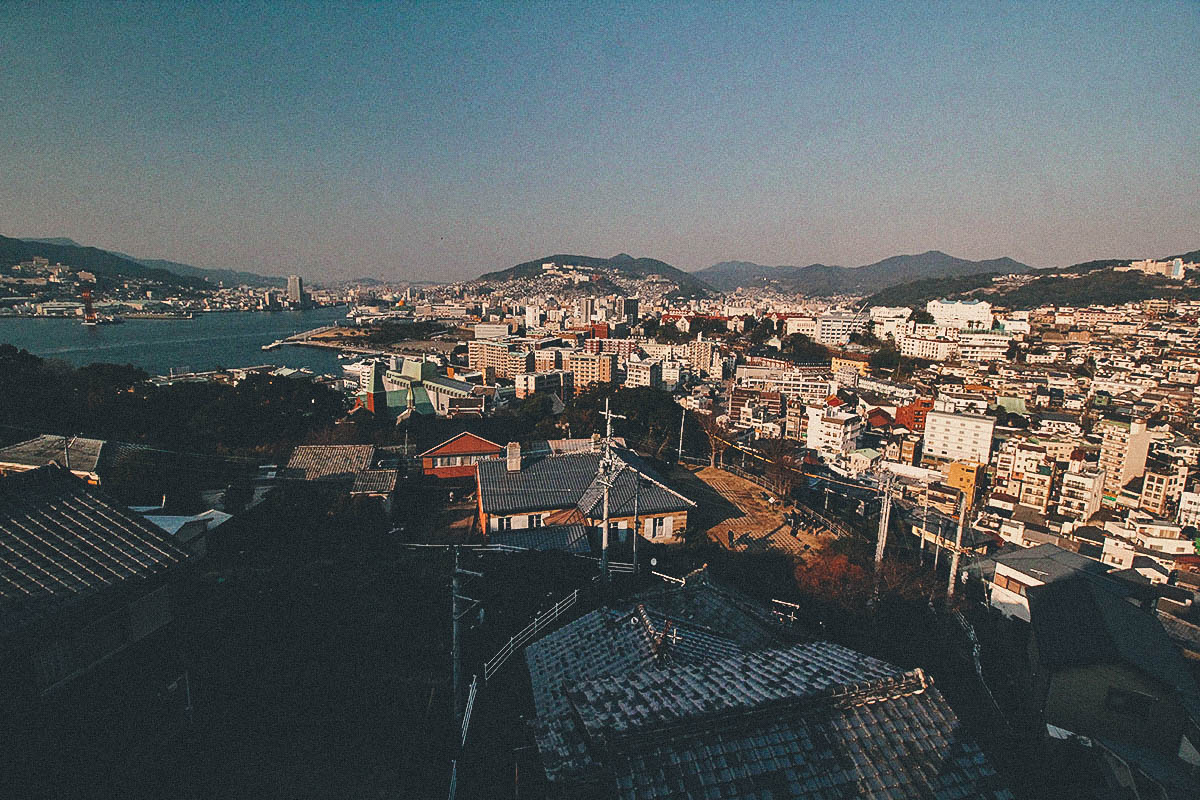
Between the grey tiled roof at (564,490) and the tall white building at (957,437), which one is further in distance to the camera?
the tall white building at (957,437)

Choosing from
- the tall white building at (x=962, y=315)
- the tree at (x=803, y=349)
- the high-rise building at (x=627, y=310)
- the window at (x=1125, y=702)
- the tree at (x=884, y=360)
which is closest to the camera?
the window at (x=1125, y=702)

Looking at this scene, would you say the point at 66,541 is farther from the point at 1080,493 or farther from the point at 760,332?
the point at 760,332

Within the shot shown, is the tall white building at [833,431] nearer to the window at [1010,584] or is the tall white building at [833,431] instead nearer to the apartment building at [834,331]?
the window at [1010,584]

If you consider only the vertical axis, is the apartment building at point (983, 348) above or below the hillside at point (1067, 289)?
below

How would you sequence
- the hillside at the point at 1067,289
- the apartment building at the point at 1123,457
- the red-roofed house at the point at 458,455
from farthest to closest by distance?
the hillside at the point at 1067,289 < the apartment building at the point at 1123,457 < the red-roofed house at the point at 458,455

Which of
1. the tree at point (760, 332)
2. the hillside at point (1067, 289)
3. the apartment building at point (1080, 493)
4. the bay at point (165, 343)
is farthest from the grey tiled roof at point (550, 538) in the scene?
the hillside at point (1067, 289)

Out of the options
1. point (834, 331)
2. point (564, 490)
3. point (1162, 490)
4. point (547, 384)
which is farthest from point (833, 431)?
point (834, 331)

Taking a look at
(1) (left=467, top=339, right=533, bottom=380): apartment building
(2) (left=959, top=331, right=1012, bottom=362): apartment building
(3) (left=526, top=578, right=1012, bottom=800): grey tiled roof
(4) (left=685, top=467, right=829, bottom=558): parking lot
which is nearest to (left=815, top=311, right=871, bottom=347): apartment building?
(2) (left=959, top=331, right=1012, bottom=362): apartment building

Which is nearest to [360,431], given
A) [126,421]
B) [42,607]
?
[126,421]

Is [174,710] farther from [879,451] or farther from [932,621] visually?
[879,451]
